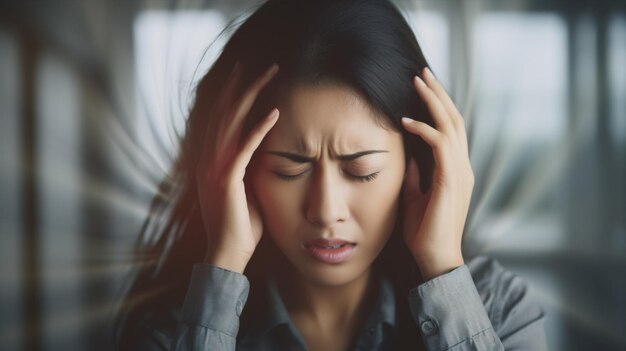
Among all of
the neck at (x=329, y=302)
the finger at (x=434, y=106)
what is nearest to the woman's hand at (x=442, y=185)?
the finger at (x=434, y=106)

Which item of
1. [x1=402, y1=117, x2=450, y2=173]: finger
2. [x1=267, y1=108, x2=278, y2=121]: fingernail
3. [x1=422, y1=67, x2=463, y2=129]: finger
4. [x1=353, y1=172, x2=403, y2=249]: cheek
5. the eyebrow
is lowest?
[x1=353, y1=172, x2=403, y2=249]: cheek

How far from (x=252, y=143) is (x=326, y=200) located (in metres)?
0.09

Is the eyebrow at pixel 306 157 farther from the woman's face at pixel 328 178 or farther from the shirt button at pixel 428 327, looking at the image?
the shirt button at pixel 428 327

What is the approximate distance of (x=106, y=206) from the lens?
0.70m

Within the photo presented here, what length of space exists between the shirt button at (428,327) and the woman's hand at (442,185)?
0.04 metres

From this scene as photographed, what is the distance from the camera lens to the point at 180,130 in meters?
0.62

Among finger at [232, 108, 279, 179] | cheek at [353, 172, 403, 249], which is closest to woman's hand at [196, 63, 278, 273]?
finger at [232, 108, 279, 179]

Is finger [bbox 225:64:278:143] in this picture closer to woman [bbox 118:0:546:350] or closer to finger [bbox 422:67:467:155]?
woman [bbox 118:0:546:350]

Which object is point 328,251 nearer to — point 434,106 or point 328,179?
point 328,179

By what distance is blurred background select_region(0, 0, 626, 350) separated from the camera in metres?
0.64

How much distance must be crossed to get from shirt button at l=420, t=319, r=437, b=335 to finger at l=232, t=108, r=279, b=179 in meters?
0.23

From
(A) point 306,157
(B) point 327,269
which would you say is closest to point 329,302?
(B) point 327,269

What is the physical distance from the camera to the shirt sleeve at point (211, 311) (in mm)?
521

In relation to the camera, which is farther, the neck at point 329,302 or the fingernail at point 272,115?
the neck at point 329,302
